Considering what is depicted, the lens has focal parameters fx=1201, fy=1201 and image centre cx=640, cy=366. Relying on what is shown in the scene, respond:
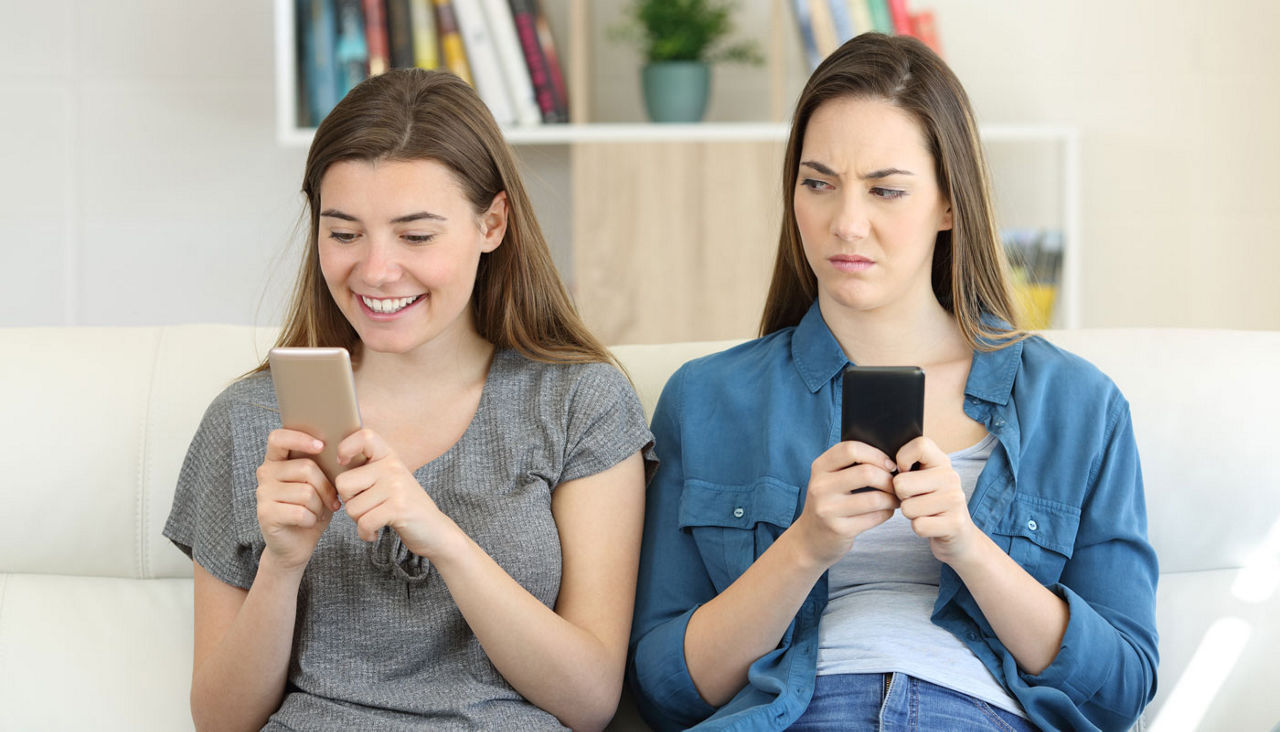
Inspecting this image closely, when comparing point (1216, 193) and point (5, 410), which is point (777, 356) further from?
point (1216, 193)

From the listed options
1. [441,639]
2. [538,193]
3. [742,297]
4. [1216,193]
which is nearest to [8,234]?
[538,193]

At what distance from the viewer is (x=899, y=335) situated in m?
1.38

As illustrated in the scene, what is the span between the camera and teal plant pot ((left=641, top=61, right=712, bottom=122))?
2574 mm

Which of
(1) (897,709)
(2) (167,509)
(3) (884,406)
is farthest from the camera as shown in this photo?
(2) (167,509)

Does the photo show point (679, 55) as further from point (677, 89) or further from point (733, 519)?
point (733, 519)

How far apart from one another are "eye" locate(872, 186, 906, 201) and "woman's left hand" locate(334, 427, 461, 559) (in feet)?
1.89

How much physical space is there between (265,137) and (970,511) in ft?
6.83

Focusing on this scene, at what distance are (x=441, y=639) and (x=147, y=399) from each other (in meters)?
0.57

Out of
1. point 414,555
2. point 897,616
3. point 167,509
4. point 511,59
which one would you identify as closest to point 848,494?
point 897,616

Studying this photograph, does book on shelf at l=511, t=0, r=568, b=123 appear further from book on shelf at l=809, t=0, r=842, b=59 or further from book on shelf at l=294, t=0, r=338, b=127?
book on shelf at l=809, t=0, r=842, b=59

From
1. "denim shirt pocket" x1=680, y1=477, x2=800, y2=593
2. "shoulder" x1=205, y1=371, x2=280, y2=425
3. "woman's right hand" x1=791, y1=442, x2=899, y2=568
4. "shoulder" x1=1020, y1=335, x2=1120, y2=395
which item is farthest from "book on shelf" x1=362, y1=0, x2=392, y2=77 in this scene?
"woman's right hand" x1=791, y1=442, x2=899, y2=568

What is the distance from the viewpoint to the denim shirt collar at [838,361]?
4.35 ft

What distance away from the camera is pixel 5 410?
1.55 meters

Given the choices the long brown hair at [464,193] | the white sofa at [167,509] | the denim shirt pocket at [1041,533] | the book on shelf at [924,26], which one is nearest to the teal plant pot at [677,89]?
the book on shelf at [924,26]
